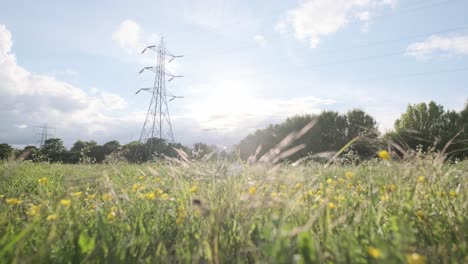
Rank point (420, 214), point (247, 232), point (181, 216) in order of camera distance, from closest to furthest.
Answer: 1. point (247, 232)
2. point (420, 214)
3. point (181, 216)

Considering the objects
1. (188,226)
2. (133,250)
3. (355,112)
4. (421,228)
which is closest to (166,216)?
(188,226)

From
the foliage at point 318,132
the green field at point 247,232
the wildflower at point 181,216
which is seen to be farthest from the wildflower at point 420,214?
the foliage at point 318,132

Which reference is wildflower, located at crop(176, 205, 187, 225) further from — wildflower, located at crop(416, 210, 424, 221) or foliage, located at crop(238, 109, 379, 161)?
foliage, located at crop(238, 109, 379, 161)

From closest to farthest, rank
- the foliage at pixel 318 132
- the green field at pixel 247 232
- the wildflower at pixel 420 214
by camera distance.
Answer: the green field at pixel 247 232 < the wildflower at pixel 420 214 < the foliage at pixel 318 132

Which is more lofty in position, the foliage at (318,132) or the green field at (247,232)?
the foliage at (318,132)

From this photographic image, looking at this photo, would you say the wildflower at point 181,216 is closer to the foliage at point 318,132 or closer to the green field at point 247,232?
the green field at point 247,232

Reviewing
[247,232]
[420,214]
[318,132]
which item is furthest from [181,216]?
[318,132]

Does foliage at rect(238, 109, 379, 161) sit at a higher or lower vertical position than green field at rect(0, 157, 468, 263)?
higher

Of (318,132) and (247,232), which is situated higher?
(318,132)

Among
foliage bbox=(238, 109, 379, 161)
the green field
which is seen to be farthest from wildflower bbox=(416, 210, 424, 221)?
foliage bbox=(238, 109, 379, 161)

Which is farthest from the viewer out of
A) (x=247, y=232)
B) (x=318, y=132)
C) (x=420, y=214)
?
(x=318, y=132)

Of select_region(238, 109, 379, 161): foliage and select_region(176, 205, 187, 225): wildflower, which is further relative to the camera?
select_region(238, 109, 379, 161): foliage

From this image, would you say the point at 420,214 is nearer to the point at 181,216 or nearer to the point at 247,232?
the point at 247,232

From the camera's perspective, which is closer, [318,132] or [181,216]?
[181,216]
